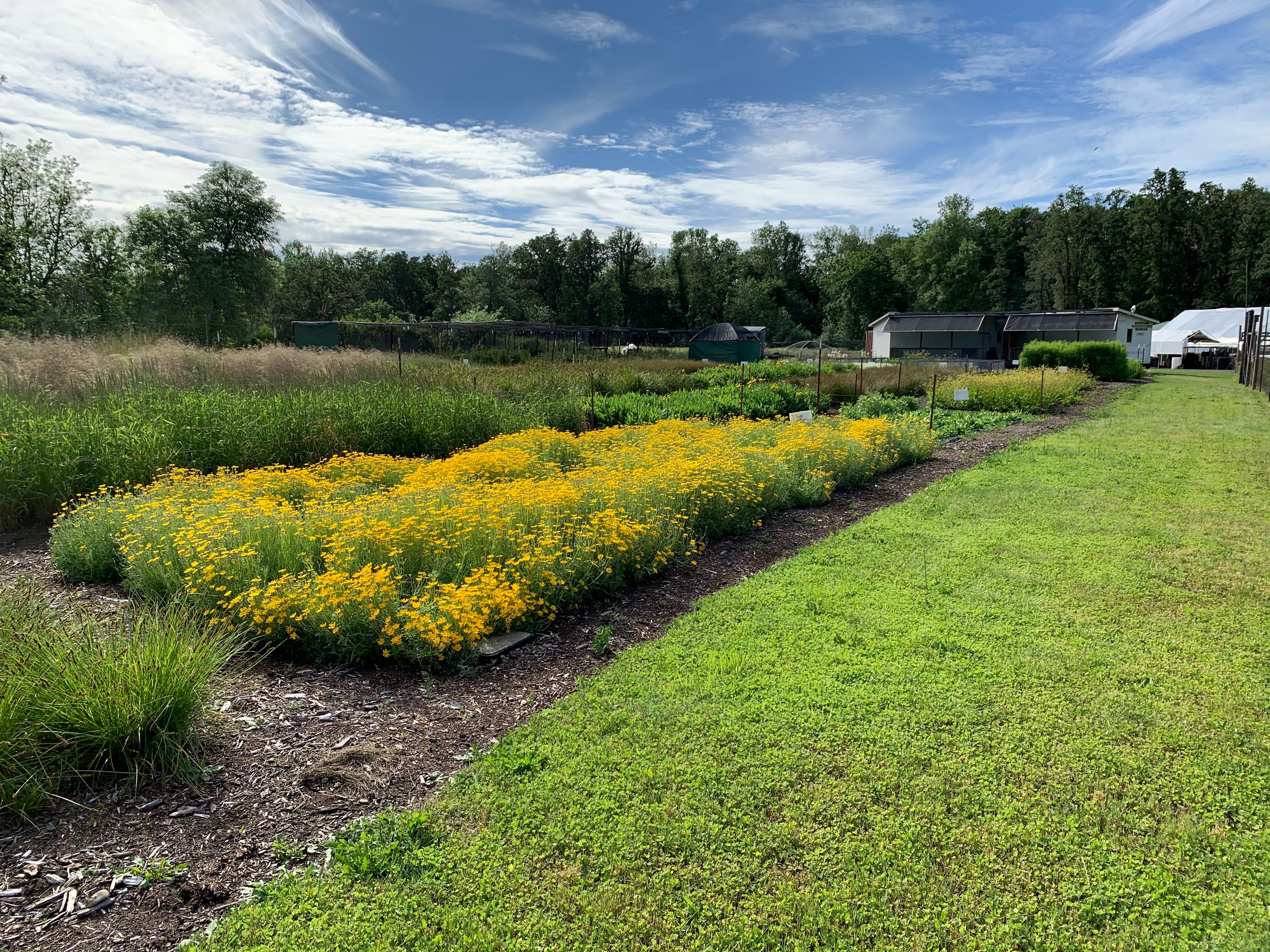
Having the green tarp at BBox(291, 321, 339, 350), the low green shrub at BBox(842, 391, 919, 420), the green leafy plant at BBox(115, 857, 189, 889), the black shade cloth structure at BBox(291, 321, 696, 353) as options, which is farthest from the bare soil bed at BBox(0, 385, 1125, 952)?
the green tarp at BBox(291, 321, 339, 350)

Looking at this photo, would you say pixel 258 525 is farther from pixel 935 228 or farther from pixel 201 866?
pixel 935 228

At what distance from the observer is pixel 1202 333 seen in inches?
1686

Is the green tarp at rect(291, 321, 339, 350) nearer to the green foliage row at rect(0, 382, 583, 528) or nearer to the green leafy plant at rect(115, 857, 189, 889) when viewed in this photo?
the green foliage row at rect(0, 382, 583, 528)

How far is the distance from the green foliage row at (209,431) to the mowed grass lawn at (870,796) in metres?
5.93

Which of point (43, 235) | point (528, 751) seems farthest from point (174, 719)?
point (43, 235)

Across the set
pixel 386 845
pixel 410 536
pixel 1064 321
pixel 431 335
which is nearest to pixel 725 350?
pixel 431 335

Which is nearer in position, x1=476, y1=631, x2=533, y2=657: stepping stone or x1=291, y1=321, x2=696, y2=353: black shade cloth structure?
x1=476, y1=631, x2=533, y2=657: stepping stone

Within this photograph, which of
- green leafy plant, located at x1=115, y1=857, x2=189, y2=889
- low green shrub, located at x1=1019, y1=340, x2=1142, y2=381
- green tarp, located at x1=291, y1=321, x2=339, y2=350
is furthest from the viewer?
green tarp, located at x1=291, y1=321, x2=339, y2=350

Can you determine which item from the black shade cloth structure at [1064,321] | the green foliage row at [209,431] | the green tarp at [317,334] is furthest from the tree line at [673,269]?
the green foliage row at [209,431]

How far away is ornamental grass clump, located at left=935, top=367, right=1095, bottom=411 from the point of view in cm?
1772

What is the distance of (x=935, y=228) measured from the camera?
6278 centimetres

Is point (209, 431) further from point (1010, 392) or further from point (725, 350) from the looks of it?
point (725, 350)

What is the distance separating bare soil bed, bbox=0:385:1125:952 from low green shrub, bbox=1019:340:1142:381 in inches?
1056

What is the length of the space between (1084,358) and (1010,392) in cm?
1125
